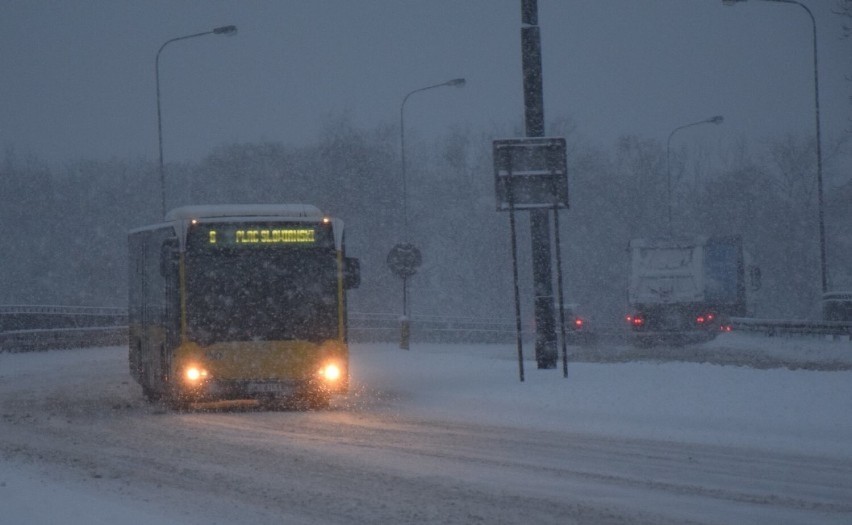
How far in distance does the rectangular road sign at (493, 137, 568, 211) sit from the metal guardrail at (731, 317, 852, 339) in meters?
17.4

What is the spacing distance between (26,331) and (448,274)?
159ft

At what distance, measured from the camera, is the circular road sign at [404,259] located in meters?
33.7

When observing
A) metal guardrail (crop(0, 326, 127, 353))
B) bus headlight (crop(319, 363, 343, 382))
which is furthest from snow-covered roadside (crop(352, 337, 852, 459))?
metal guardrail (crop(0, 326, 127, 353))

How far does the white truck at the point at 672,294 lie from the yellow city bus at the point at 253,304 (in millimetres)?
23190

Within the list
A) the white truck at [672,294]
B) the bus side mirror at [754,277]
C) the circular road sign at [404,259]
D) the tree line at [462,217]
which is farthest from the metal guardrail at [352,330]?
the tree line at [462,217]

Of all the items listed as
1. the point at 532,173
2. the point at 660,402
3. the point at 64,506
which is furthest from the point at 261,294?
the point at 64,506

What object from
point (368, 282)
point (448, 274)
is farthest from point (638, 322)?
point (448, 274)

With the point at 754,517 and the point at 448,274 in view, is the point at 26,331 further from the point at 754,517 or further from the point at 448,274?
the point at 448,274

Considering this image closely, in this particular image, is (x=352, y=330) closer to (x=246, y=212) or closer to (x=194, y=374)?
(x=246, y=212)

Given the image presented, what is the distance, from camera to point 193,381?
1797cm

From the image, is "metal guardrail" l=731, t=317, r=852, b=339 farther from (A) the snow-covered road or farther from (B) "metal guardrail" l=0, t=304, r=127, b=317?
(B) "metal guardrail" l=0, t=304, r=127, b=317

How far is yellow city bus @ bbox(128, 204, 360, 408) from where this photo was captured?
59.5ft

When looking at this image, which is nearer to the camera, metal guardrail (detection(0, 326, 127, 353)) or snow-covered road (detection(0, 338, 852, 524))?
snow-covered road (detection(0, 338, 852, 524))

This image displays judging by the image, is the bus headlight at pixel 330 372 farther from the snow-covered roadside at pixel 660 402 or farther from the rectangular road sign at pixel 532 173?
the rectangular road sign at pixel 532 173
